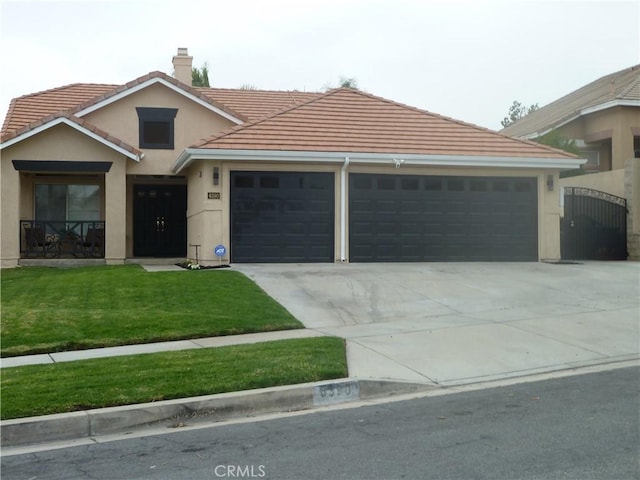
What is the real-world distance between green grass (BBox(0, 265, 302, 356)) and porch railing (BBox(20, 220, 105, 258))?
409 cm

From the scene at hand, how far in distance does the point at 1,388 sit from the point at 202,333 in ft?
11.2

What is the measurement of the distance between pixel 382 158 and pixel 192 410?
11591mm

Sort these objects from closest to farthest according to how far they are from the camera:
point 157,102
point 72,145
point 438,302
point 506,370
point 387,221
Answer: point 506,370
point 438,302
point 387,221
point 72,145
point 157,102

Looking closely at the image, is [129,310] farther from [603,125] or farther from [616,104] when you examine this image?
[603,125]

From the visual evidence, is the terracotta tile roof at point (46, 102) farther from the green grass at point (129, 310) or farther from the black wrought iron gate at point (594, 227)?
the black wrought iron gate at point (594, 227)

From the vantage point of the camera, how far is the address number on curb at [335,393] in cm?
712

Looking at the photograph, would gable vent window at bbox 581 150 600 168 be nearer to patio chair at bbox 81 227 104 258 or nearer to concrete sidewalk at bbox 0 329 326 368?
patio chair at bbox 81 227 104 258

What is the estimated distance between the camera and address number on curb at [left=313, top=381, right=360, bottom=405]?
7.12 m

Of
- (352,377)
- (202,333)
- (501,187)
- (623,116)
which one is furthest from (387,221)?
(623,116)

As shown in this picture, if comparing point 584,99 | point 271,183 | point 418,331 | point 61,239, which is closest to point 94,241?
point 61,239

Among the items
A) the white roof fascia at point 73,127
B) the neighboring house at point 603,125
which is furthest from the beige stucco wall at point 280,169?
the neighboring house at point 603,125

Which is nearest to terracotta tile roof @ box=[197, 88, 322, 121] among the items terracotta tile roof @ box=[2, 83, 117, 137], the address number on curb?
terracotta tile roof @ box=[2, 83, 117, 137]

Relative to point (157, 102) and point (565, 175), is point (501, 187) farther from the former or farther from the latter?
point (157, 102)

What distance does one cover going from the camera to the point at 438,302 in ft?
41.1
